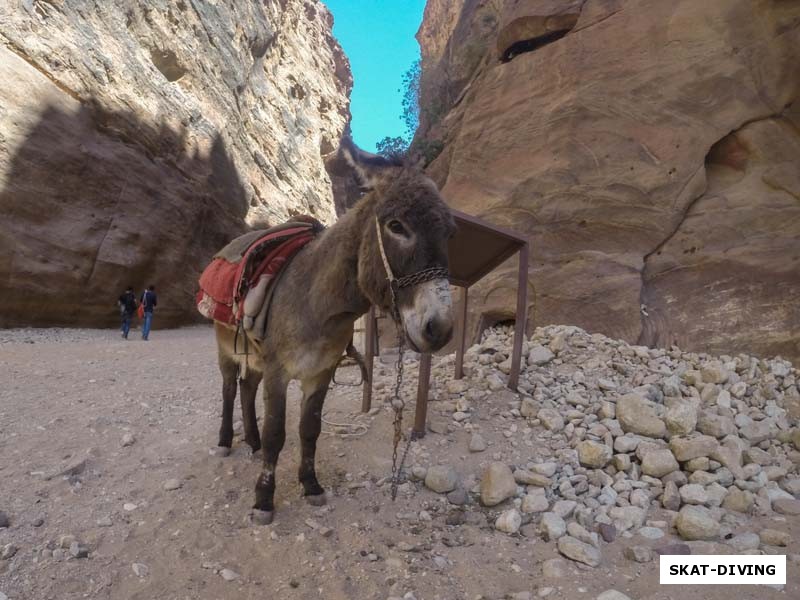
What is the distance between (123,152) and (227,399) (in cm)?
1235

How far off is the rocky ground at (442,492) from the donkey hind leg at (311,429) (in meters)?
0.09

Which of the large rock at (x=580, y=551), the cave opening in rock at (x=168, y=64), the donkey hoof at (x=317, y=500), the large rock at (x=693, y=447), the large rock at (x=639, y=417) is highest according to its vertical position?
the cave opening in rock at (x=168, y=64)

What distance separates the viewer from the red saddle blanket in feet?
9.71

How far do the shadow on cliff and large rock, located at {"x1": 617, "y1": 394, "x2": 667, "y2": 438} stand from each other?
12.5 m

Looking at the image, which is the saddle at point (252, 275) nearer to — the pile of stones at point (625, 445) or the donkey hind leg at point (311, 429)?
the donkey hind leg at point (311, 429)

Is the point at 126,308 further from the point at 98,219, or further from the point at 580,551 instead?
the point at 580,551

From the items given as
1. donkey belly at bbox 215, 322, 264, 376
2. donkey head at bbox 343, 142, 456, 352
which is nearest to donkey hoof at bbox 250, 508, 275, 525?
donkey belly at bbox 215, 322, 264, 376

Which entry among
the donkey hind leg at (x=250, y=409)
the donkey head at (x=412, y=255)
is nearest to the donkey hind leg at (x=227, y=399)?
the donkey hind leg at (x=250, y=409)

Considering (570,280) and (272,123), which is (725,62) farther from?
(272,123)

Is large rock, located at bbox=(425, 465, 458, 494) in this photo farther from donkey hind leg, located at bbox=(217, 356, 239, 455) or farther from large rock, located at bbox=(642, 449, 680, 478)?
donkey hind leg, located at bbox=(217, 356, 239, 455)

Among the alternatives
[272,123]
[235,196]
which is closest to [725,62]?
[235,196]

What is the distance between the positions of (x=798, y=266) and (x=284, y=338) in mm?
6552

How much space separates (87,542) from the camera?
2.37 metres

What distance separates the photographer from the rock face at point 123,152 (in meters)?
10.5
